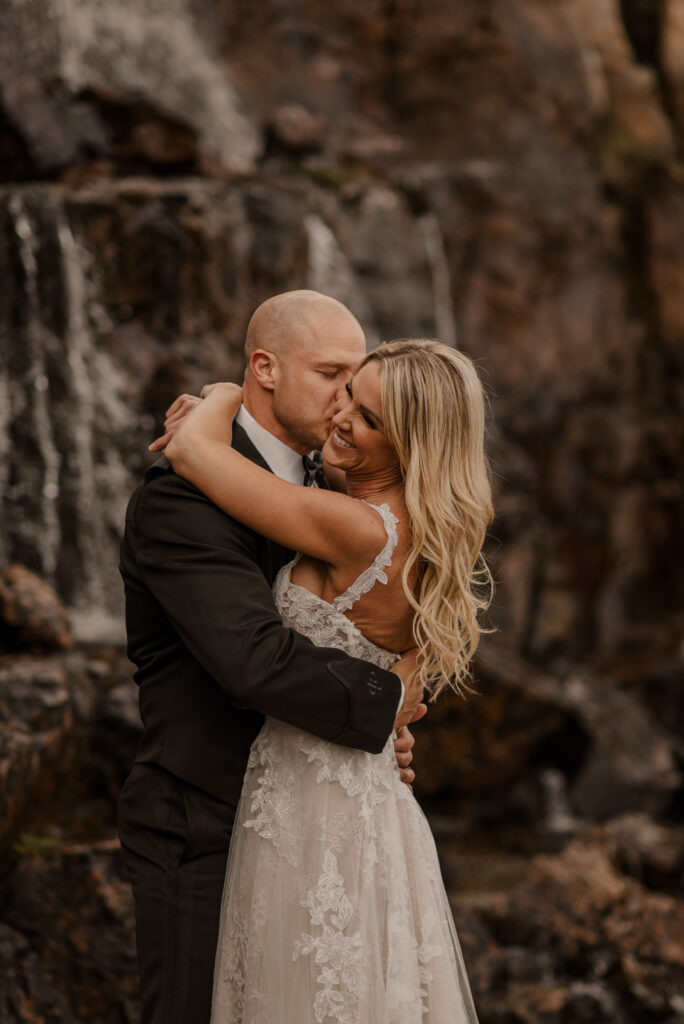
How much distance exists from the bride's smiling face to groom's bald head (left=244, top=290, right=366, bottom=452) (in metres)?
0.16

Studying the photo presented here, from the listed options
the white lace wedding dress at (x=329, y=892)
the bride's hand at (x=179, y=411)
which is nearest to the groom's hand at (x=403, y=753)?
the white lace wedding dress at (x=329, y=892)

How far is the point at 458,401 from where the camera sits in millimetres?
2699

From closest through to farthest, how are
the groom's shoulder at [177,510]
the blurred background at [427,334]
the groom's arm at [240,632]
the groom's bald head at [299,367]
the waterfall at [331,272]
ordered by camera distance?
the groom's arm at [240,632], the groom's shoulder at [177,510], the groom's bald head at [299,367], the blurred background at [427,334], the waterfall at [331,272]

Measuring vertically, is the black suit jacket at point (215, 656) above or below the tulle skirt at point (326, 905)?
above

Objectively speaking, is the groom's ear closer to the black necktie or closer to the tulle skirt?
the black necktie

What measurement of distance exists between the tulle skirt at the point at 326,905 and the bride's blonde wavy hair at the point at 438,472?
1.35 ft

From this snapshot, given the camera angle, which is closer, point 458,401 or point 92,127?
point 458,401

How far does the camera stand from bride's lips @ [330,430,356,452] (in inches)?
110

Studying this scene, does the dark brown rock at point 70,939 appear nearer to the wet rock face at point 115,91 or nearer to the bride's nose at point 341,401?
the bride's nose at point 341,401

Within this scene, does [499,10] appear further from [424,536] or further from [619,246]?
[424,536]

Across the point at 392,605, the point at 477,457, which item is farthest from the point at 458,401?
the point at 392,605

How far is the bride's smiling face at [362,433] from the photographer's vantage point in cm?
274

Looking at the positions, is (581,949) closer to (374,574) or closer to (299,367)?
(374,574)

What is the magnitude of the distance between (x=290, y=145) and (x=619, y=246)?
3.54 m
